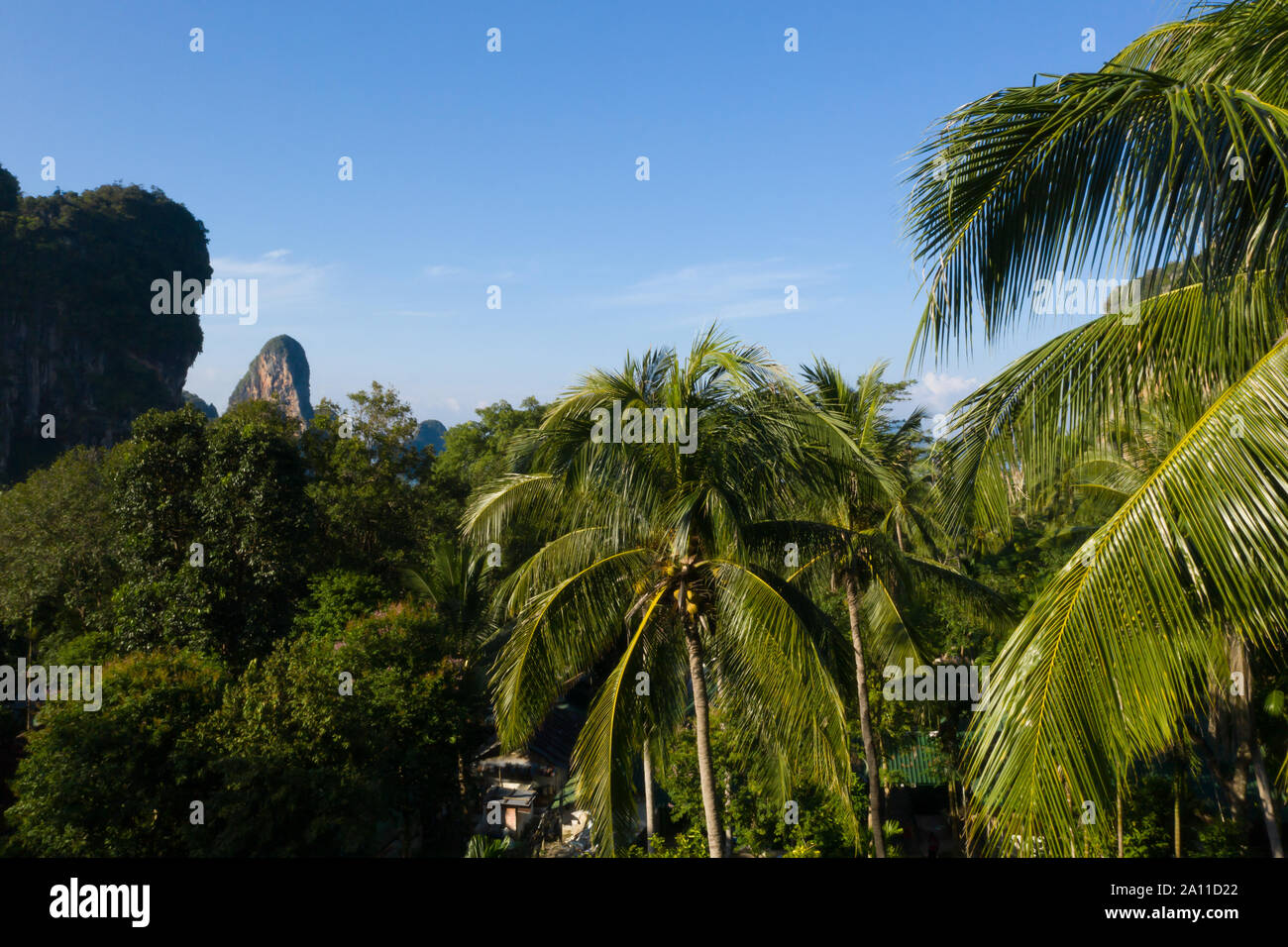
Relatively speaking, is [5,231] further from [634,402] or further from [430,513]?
[634,402]

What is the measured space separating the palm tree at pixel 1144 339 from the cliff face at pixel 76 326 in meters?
76.6

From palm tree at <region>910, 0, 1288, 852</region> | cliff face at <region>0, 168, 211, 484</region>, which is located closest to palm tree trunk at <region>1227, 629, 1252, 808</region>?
palm tree at <region>910, 0, 1288, 852</region>

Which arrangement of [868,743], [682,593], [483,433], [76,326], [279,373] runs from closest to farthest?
1. [682,593]
2. [868,743]
3. [483,433]
4. [76,326]
5. [279,373]

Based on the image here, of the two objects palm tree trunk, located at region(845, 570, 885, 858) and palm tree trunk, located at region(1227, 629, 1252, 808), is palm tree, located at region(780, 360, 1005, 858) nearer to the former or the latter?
palm tree trunk, located at region(845, 570, 885, 858)

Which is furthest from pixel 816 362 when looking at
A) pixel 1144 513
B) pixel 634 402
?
pixel 1144 513

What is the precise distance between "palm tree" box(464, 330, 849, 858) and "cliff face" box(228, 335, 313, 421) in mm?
168618

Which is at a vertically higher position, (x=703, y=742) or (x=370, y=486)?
(x=370, y=486)

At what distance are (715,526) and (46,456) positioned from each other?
7994 cm

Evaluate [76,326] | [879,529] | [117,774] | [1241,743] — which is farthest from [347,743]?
[76,326]

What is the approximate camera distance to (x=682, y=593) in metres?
6.77

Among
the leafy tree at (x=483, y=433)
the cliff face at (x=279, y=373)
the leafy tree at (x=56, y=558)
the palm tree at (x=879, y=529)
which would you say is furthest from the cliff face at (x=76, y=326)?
the cliff face at (x=279, y=373)

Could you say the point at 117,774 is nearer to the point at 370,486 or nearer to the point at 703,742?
the point at 703,742

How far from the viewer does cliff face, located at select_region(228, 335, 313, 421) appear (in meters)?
161

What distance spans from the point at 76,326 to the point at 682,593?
82841mm
